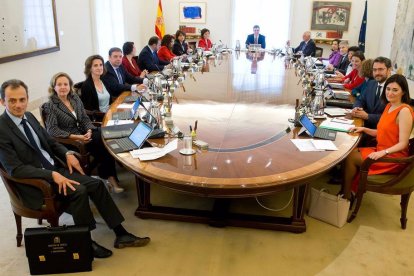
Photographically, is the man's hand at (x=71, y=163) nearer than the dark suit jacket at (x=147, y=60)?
Yes

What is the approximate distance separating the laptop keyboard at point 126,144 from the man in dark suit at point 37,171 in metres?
0.28

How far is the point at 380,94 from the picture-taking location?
3.30 m

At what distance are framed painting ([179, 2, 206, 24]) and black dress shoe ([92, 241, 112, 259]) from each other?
847cm

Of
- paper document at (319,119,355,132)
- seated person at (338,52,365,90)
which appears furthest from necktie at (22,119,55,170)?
seated person at (338,52,365,90)

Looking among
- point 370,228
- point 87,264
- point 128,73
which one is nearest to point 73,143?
point 87,264

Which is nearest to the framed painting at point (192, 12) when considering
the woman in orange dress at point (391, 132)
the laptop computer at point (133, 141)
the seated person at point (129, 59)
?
the seated person at point (129, 59)

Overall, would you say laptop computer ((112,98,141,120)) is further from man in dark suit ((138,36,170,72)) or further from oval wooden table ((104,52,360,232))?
man in dark suit ((138,36,170,72))

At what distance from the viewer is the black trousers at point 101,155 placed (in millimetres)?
3055

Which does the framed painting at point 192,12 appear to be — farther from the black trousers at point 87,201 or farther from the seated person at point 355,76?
the black trousers at point 87,201

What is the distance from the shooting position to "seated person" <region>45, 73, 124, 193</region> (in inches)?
111

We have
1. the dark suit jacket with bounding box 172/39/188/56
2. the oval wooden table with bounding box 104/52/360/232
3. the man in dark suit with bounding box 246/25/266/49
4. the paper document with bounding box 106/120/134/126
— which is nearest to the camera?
the oval wooden table with bounding box 104/52/360/232

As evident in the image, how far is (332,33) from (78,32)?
6.03 m

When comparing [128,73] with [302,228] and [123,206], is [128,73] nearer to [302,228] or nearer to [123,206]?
[123,206]

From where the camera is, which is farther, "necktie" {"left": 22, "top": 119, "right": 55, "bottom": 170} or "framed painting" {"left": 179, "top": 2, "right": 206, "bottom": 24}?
"framed painting" {"left": 179, "top": 2, "right": 206, "bottom": 24}
